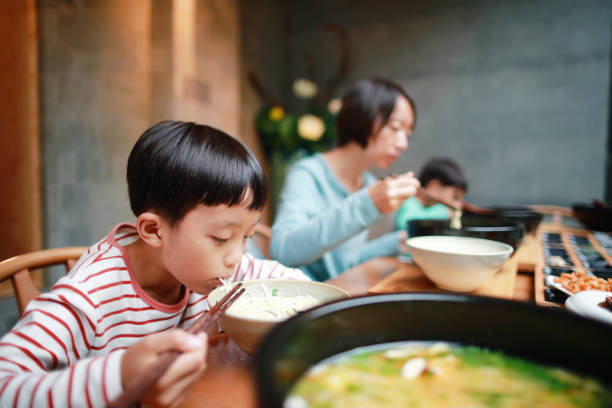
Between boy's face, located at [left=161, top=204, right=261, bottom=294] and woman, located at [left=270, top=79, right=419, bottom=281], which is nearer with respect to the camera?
boy's face, located at [left=161, top=204, right=261, bottom=294]

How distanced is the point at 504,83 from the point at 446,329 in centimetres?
496

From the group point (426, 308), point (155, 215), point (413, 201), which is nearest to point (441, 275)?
point (426, 308)

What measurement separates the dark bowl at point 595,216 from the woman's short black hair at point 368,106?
4.01 feet

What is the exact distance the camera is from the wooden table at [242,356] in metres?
0.55

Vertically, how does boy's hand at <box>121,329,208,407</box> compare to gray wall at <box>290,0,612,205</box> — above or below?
below

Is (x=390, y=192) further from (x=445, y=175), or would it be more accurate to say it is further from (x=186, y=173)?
(x=445, y=175)

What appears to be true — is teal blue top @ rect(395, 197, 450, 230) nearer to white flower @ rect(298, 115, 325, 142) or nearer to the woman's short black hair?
the woman's short black hair

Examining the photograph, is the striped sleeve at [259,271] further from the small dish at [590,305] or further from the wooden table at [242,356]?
the small dish at [590,305]

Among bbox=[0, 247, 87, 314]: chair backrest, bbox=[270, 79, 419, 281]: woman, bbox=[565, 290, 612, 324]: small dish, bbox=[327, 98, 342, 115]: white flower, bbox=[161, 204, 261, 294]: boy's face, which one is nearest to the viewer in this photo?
bbox=[565, 290, 612, 324]: small dish

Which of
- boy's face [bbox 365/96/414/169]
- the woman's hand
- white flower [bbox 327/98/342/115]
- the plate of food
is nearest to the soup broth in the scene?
the plate of food

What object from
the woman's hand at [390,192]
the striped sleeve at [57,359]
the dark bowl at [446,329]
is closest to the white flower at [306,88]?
the woman's hand at [390,192]

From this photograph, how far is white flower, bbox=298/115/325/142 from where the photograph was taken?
5090mm

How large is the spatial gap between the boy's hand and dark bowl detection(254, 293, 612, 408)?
123 millimetres

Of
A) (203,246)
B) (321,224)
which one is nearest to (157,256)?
(203,246)
